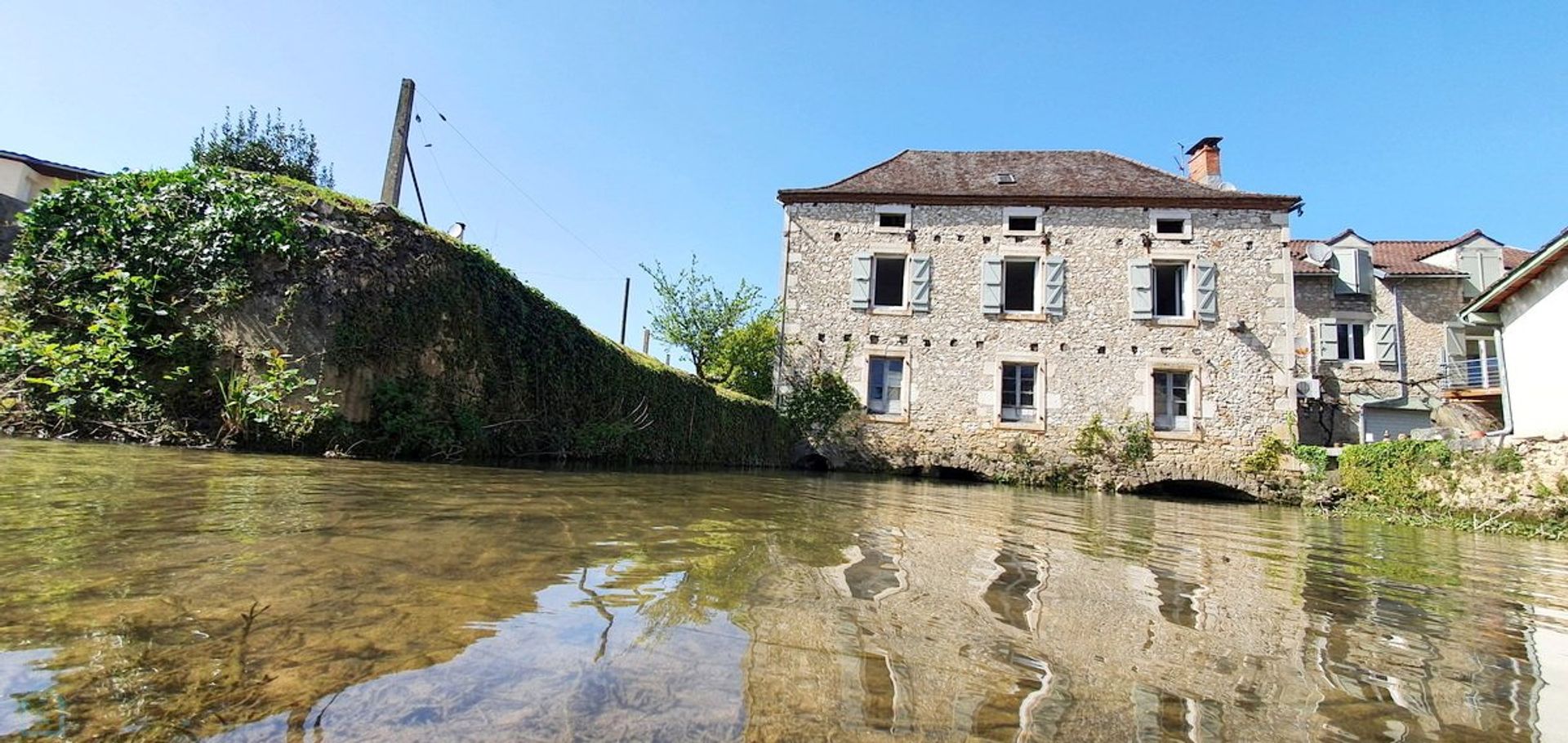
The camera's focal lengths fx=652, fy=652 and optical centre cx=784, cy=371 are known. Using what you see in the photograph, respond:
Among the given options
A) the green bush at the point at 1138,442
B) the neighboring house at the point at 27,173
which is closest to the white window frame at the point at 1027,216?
the green bush at the point at 1138,442

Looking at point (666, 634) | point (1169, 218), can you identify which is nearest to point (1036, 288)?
point (1169, 218)

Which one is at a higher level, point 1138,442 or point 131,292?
point 131,292

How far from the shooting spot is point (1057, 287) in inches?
594

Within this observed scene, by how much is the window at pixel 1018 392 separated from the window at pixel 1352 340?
10.5 metres

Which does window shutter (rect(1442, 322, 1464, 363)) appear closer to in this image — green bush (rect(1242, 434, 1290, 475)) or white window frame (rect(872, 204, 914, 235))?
green bush (rect(1242, 434, 1290, 475))

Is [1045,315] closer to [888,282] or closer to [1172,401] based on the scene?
[1172,401]

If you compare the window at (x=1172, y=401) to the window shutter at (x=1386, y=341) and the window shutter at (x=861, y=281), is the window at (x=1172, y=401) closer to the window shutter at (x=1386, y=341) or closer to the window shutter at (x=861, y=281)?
the window shutter at (x=861, y=281)

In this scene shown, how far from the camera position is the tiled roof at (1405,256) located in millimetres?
18725

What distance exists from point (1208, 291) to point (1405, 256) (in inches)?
433

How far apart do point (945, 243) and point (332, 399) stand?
13.3 meters

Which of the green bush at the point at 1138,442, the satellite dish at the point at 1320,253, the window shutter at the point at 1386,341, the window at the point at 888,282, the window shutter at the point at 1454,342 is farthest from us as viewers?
the satellite dish at the point at 1320,253

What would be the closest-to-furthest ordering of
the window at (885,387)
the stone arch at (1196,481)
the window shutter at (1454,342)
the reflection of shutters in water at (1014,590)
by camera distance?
1. the reflection of shutters in water at (1014,590)
2. the stone arch at (1196,481)
3. the window at (885,387)
4. the window shutter at (1454,342)

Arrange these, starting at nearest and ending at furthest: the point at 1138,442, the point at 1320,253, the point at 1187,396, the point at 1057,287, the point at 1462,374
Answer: the point at 1138,442 < the point at 1187,396 < the point at 1057,287 < the point at 1462,374 < the point at 1320,253

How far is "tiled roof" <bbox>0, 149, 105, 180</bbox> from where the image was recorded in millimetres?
16375
